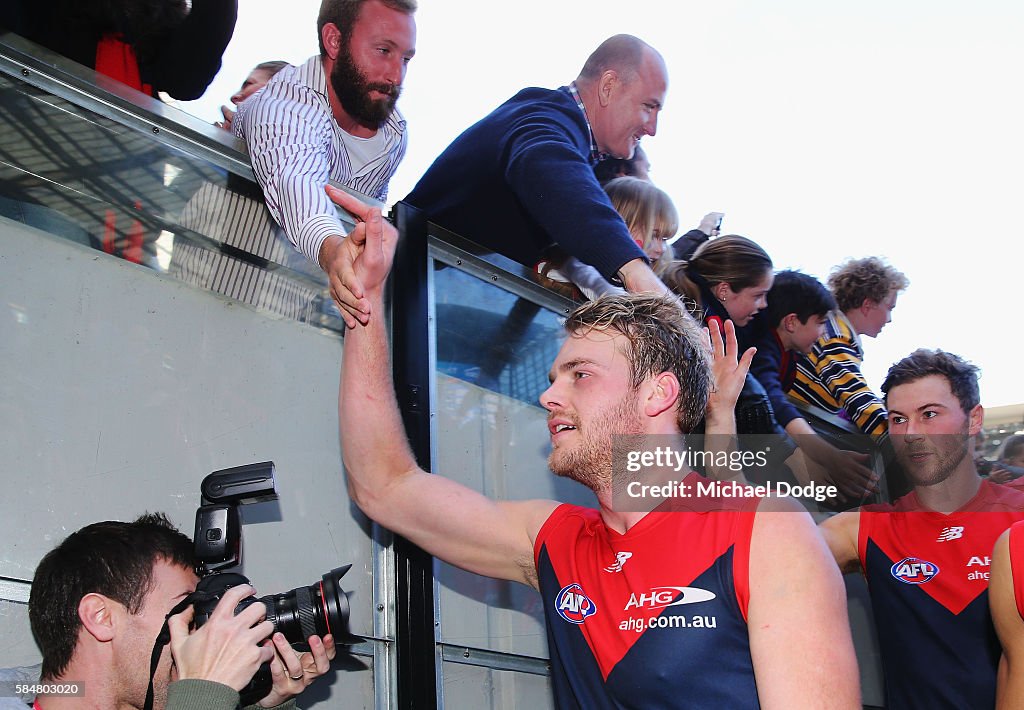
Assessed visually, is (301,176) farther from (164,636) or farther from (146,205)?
(164,636)

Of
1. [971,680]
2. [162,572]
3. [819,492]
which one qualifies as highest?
[819,492]

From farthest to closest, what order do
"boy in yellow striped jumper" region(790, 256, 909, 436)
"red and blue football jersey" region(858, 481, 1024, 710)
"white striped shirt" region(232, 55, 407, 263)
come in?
1. "boy in yellow striped jumper" region(790, 256, 909, 436)
2. "red and blue football jersey" region(858, 481, 1024, 710)
3. "white striped shirt" region(232, 55, 407, 263)

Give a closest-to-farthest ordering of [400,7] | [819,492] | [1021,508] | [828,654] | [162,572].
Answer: [828,654] < [162,572] < [400,7] < [1021,508] < [819,492]

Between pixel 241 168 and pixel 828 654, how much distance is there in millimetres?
1917

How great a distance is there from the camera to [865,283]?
17.2ft

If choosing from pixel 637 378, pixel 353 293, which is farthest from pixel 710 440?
pixel 353 293

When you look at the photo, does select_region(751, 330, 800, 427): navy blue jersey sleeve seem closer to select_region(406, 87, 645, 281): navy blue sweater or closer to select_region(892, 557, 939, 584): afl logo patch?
select_region(892, 557, 939, 584): afl logo patch

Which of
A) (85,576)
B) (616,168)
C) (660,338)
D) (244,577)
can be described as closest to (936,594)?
(660,338)

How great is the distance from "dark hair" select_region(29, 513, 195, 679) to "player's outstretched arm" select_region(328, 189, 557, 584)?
22.4 inches

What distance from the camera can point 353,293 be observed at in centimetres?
255

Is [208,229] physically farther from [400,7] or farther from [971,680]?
[971,680]

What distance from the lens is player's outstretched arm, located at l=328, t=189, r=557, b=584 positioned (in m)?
2.61

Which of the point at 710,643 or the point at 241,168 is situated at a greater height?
the point at 241,168

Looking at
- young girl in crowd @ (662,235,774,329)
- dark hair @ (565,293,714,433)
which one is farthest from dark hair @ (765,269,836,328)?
dark hair @ (565,293,714,433)
